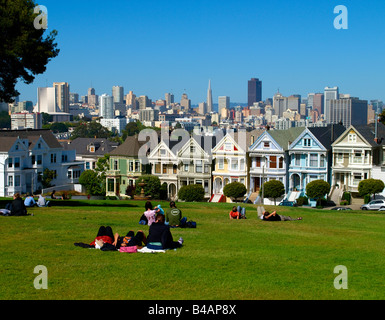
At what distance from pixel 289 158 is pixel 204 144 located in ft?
33.9

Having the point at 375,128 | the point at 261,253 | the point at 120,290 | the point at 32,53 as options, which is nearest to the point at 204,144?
the point at 375,128

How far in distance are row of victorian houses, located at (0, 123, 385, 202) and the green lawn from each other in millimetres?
39908

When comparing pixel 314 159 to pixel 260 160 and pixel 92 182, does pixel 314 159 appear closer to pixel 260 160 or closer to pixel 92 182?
pixel 260 160

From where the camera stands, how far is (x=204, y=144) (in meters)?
73.2

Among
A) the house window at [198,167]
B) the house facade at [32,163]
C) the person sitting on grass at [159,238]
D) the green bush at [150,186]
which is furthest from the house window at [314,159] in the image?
the person sitting on grass at [159,238]

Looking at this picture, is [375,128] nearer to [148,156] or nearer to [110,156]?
[148,156]

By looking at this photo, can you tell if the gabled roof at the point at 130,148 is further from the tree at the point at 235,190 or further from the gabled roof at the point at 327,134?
the gabled roof at the point at 327,134

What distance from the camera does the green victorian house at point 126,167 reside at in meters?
77.7

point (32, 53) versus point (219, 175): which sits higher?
point (32, 53)

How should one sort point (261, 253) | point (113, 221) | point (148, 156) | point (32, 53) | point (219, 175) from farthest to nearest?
1. point (148, 156)
2. point (219, 175)
3. point (32, 53)
4. point (113, 221)
5. point (261, 253)

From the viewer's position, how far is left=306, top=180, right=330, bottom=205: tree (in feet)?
205

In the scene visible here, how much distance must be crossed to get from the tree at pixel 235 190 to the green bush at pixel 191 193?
2.77 metres

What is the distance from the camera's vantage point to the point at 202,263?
59.1 ft

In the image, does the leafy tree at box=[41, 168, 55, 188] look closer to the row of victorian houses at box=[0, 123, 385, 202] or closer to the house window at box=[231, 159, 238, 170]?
the row of victorian houses at box=[0, 123, 385, 202]
